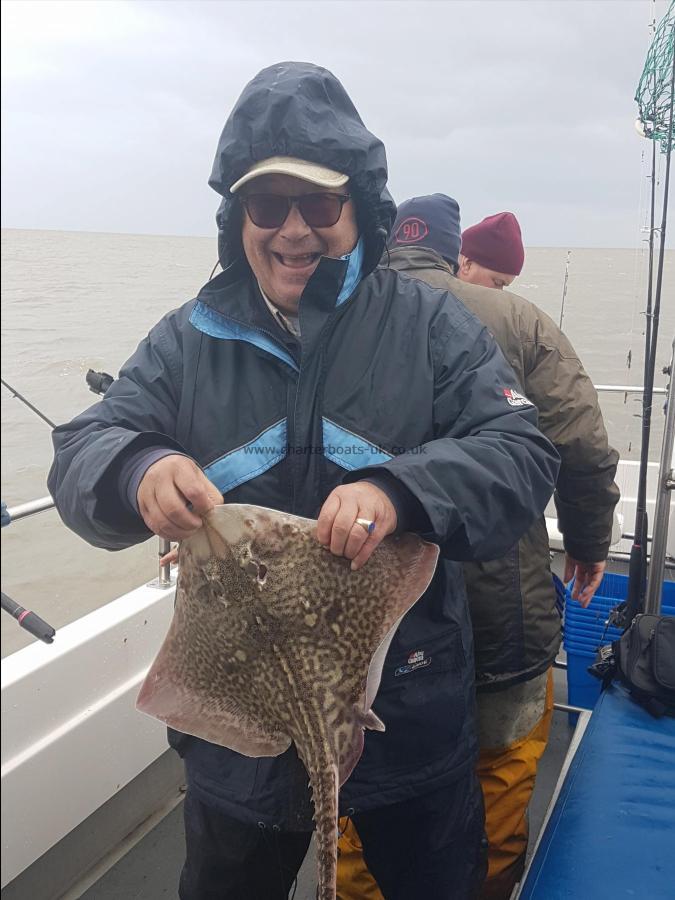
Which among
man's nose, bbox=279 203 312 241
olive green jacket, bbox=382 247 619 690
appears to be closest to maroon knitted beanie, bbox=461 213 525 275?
olive green jacket, bbox=382 247 619 690

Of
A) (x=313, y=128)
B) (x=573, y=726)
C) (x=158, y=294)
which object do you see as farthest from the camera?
(x=158, y=294)

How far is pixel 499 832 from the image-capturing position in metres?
2.60

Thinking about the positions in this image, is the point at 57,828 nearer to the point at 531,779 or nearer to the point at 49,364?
the point at 531,779

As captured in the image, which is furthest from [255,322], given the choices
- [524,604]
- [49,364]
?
[49,364]

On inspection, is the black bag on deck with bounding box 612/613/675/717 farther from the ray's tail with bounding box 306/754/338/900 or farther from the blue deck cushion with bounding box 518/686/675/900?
the ray's tail with bounding box 306/754/338/900

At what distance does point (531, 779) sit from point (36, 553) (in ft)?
7.66

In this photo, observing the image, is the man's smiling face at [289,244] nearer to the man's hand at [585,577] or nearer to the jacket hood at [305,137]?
the jacket hood at [305,137]

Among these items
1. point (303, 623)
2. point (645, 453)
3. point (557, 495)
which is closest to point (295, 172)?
point (303, 623)

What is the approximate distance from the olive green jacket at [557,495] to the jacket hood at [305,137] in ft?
2.76

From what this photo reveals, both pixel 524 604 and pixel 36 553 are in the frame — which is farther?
pixel 36 553

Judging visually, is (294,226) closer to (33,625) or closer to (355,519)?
(355,519)

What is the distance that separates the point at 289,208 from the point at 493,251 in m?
1.89

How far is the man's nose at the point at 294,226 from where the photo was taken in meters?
1.84

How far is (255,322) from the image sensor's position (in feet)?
6.06
